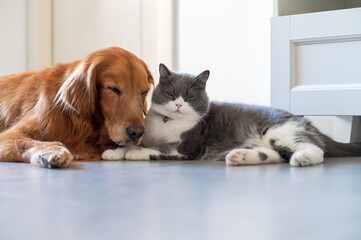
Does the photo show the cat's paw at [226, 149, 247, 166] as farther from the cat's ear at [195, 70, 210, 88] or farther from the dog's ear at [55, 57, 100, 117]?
the dog's ear at [55, 57, 100, 117]

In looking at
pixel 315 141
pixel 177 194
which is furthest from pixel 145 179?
pixel 315 141

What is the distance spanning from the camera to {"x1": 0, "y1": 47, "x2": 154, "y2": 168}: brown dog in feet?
5.17

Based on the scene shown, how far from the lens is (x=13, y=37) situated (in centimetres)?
270

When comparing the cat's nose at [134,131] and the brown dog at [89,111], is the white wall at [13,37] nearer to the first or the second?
the brown dog at [89,111]

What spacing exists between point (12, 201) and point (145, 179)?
37 cm

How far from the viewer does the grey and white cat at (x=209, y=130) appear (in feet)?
5.12

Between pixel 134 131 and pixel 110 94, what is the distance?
0.54 ft

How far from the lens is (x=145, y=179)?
1168mm

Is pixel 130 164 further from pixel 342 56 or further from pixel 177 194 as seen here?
pixel 342 56

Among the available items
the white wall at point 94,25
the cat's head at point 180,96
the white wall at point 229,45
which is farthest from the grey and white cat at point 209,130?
the white wall at point 94,25

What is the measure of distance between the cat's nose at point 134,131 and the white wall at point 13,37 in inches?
55.8

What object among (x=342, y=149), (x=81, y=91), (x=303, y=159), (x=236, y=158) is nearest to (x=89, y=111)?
(x=81, y=91)

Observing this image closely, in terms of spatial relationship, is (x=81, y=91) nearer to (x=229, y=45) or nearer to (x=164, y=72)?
(x=164, y=72)

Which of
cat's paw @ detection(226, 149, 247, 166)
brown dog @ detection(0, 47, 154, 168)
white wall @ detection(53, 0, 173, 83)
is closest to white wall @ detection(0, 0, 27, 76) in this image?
white wall @ detection(53, 0, 173, 83)
